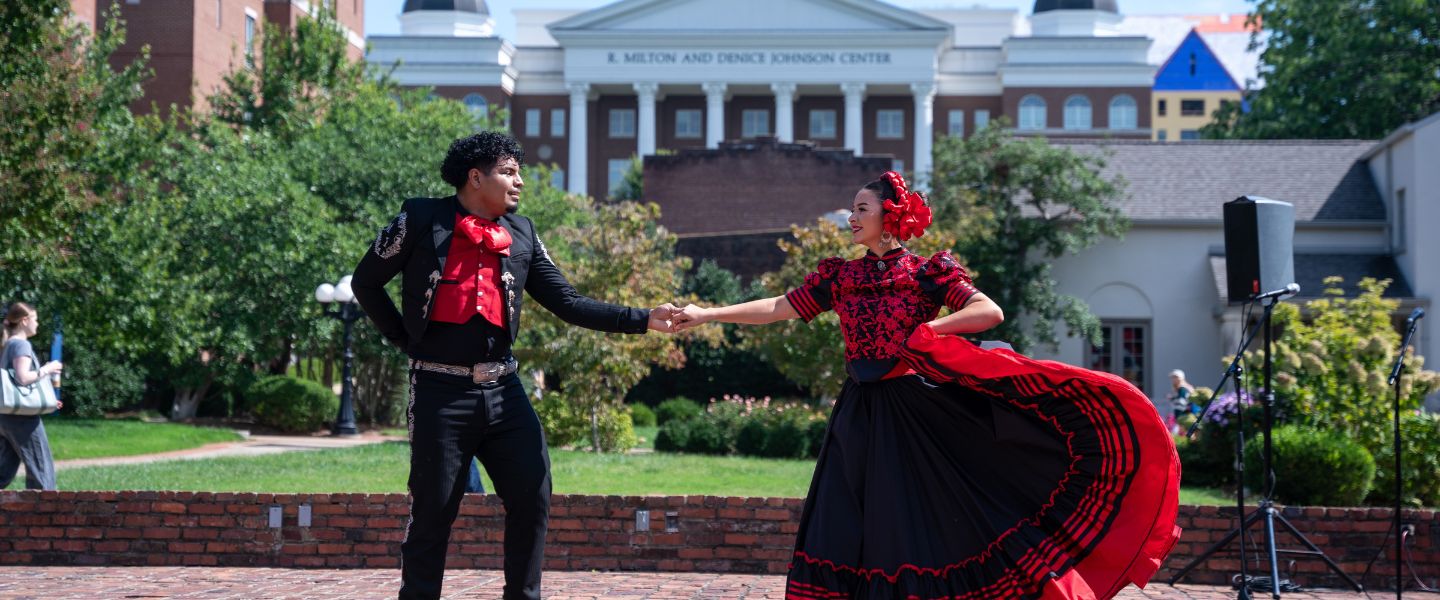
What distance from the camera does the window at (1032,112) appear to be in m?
87.7

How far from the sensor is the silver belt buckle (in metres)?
6.27

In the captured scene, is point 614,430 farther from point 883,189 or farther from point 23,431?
point 883,189

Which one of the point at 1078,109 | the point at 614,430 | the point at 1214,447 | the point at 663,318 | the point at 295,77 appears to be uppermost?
the point at 1078,109

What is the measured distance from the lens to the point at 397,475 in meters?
15.1

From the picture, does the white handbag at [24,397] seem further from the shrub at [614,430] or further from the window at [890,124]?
the window at [890,124]

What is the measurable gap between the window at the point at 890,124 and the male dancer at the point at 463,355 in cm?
8444

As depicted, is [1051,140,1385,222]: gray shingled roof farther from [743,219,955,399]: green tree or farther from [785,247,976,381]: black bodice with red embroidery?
[785,247,976,381]: black bodice with red embroidery

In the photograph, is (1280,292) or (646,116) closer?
(1280,292)

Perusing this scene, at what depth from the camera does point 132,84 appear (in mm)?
28750

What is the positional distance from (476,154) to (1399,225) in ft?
99.0

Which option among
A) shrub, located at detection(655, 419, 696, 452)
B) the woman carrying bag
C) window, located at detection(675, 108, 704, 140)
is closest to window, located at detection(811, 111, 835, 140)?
window, located at detection(675, 108, 704, 140)

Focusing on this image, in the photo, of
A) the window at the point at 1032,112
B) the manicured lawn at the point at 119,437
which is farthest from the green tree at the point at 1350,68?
the window at the point at 1032,112

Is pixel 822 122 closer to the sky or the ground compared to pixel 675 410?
closer to the sky

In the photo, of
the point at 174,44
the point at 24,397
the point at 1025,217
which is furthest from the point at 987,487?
the point at 174,44
